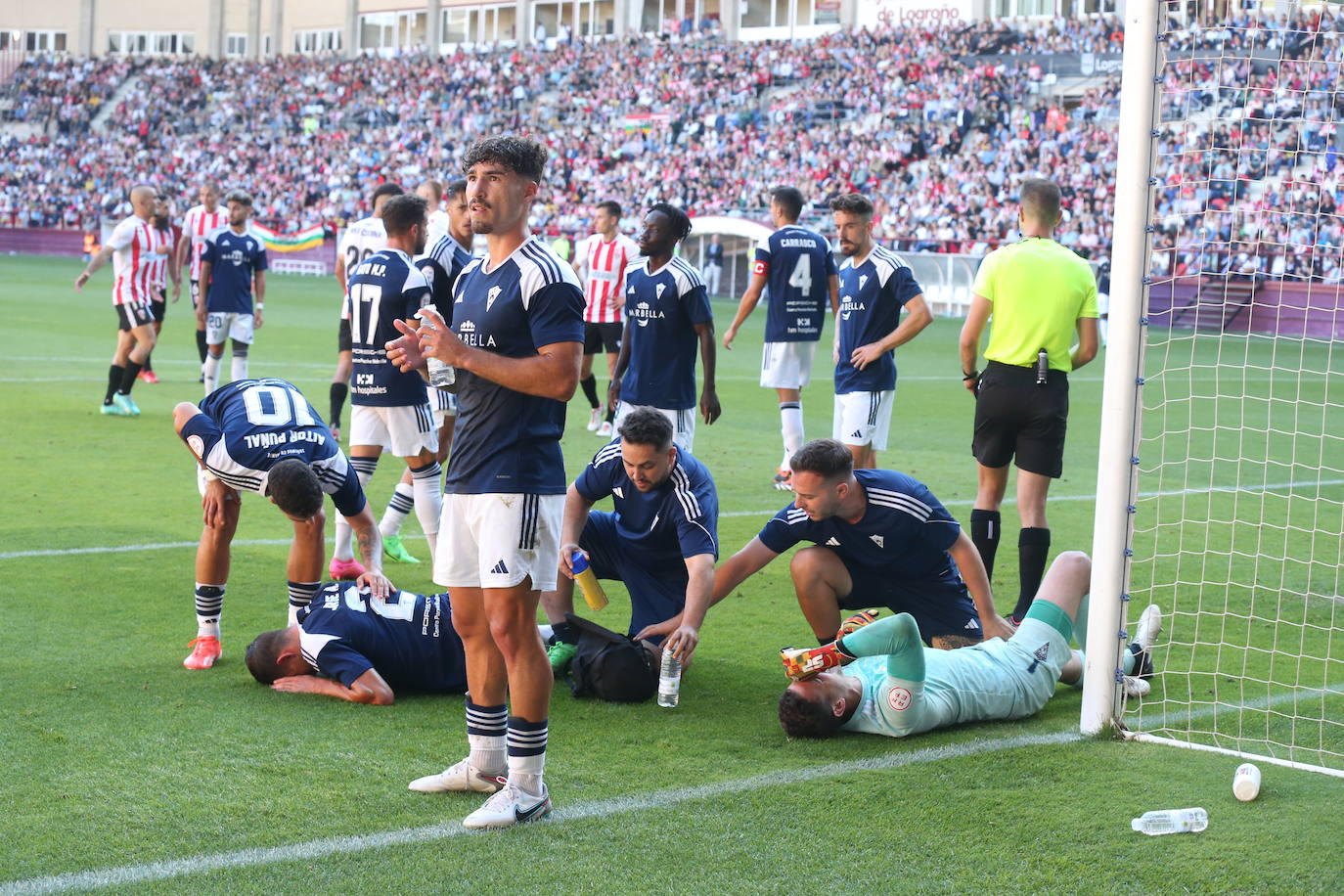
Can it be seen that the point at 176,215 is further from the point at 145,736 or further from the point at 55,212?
the point at 145,736

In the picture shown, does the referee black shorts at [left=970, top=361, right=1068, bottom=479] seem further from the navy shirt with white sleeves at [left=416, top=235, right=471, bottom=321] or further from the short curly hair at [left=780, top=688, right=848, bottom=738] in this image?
the navy shirt with white sleeves at [left=416, top=235, right=471, bottom=321]

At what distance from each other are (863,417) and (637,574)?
12.8 ft

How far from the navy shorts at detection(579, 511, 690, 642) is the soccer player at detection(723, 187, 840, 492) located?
4711mm

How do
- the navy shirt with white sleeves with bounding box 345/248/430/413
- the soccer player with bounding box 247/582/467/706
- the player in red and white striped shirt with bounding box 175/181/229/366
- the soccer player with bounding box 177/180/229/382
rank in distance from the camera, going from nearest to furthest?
1. the soccer player with bounding box 247/582/467/706
2. the navy shirt with white sleeves with bounding box 345/248/430/413
3. the soccer player with bounding box 177/180/229/382
4. the player in red and white striped shirt with bounding box 175/181/229/366

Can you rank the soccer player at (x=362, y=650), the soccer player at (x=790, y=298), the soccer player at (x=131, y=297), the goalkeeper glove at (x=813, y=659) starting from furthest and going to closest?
the soccer player at (x=131, y=297)
the soccer player at (x=790, y=298)
the soccer player at (x=362, y=650)
the goalkeeper glove at (x=813, y=659)

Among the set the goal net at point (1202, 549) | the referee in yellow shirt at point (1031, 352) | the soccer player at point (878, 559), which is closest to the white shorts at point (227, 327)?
the goal net at point (1202, 549)

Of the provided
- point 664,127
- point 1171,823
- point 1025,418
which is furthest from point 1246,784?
point 664,127

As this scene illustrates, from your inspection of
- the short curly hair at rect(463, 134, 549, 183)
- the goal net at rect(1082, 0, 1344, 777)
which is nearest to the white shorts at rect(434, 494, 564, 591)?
the short curly hair at rect(463, 134, 549, 183)

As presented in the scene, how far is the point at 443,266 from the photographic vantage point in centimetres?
827

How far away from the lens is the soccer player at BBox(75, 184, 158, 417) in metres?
13.9

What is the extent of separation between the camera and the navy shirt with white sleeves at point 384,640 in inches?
219

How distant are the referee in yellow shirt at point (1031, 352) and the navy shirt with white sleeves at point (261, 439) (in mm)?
3118

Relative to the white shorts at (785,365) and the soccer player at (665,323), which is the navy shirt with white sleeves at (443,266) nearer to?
the soccer player at (665,323)

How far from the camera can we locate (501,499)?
431 cm
